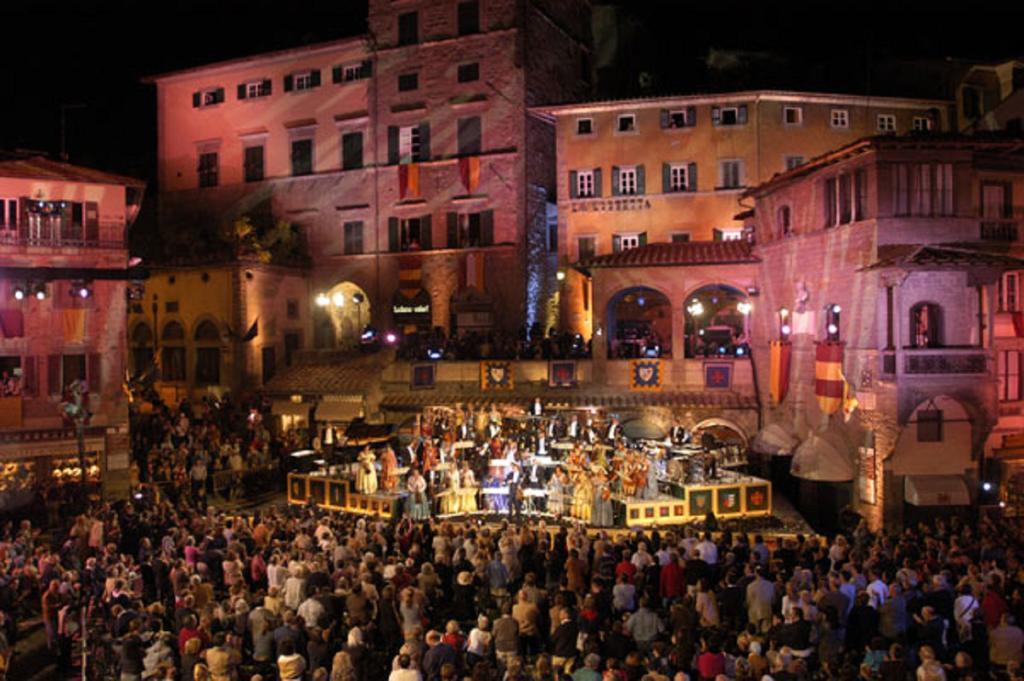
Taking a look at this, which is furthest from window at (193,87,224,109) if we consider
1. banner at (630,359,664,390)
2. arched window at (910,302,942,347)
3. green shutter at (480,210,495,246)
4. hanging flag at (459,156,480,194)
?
arched window at (910,302,942,347)

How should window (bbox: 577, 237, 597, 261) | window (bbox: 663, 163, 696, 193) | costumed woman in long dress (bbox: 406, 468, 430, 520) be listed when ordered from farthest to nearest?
window (bbox: 577, 237, 597, 261), window (bbox: 663, 163, 696, 193), costumed woman in long dress (bbox: 406, 468, 430, 520)

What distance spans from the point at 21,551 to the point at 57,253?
1528 cm

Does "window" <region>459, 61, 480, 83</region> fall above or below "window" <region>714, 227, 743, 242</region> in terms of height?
above

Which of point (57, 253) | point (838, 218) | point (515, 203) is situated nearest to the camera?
point (838, 218)

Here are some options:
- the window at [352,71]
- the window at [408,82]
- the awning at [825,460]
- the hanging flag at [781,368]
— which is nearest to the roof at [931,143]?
the hanging flag at [781,368]

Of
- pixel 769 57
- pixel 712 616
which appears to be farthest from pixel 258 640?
pixel 769 57

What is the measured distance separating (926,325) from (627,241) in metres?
15.4

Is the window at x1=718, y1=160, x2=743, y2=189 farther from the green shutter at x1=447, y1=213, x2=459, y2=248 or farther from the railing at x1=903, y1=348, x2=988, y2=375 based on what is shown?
the railing at x1=903, y1=348, x2=988, y2=375

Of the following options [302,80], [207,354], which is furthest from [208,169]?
[207,354]

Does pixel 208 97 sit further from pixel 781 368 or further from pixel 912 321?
pixel 912 321

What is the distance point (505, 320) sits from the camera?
136 ft

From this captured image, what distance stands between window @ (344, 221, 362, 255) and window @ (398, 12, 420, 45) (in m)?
9.12

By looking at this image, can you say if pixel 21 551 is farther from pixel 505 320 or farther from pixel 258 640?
pixel 505 320

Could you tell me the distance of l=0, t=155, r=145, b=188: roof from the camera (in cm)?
3055
